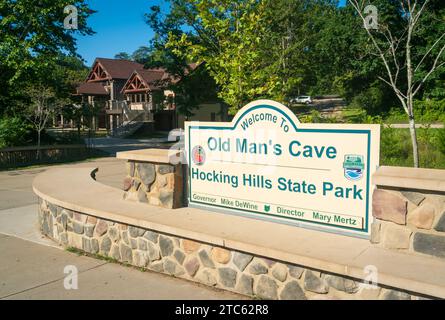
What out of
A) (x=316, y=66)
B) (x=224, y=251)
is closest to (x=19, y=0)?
(x=224, y=251)

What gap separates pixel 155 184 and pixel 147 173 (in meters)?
0.19

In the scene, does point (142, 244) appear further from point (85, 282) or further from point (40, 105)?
point (40, 105)

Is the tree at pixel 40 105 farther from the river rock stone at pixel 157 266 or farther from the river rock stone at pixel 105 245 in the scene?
the river rock stone at pixel 157 266

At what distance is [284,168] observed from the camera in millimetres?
4703

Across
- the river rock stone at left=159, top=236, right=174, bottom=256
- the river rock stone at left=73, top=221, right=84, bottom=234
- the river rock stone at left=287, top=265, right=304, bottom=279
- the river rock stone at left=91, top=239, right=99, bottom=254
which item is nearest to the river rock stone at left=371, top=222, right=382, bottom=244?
the river rock stone at left=287, top=265, right=304, bottom=279

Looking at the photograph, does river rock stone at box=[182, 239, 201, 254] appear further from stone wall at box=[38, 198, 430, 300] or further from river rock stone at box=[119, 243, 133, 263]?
river rock stone at box=[119, 243, 133, 263]

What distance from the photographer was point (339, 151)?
4.27 meters

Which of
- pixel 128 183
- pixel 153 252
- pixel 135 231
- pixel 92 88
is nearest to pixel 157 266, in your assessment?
pixel 153 252

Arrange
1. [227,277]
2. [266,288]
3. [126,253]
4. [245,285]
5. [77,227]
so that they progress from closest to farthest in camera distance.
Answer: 1. [266,288]
2. [245,285]
3. [227,277]
4. [126,253]
5. [77,227]

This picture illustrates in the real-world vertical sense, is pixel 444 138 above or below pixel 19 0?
below

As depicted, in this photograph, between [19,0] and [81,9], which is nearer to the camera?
[19,0]

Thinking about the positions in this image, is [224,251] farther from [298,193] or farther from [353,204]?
[353,204]

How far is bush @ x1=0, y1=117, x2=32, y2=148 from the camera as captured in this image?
18734mm

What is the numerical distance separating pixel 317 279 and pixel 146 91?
1835 inches
